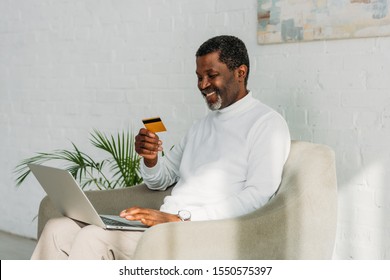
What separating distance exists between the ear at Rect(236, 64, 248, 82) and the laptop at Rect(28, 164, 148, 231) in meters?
0.69

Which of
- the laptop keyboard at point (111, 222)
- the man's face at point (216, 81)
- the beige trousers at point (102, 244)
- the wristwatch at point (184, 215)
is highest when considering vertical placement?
the man's face at point (216, 81)

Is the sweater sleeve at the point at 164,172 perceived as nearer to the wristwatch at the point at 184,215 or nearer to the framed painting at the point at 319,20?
the wristwatch at the point at 184,215

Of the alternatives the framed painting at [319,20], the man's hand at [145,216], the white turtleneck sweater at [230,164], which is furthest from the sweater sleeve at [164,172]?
the framed painting at [319,20]

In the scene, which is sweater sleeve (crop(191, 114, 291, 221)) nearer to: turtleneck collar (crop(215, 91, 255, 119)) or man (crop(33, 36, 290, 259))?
man (crop(33, 36, 290, 259))

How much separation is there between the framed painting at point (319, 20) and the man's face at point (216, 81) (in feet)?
1.75

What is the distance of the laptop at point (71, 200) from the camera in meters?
2.35

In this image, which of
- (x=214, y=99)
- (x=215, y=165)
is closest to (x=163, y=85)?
(x=214, y=99)

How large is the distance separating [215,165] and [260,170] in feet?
0.72

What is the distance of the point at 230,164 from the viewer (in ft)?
8.68

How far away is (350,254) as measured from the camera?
3121 mm

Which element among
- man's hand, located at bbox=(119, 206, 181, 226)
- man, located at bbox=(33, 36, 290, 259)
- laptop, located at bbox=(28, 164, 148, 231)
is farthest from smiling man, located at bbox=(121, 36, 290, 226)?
laptop, located at bbox=(28, 164, 148, 231)
